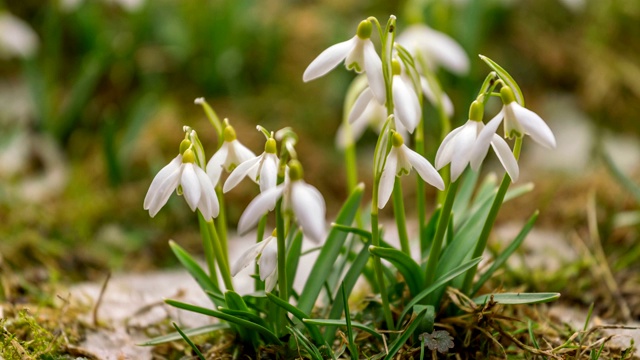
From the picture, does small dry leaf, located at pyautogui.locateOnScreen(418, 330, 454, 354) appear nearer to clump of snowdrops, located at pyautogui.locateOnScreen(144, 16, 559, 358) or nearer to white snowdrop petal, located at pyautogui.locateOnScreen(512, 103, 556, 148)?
clump of snowdrops, located at pyautogui.locateOnScreen(144, 16, 559, 358)

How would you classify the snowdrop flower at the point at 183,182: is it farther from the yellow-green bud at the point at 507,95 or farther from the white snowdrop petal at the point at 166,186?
the yellow-green bud at the point at 507,95

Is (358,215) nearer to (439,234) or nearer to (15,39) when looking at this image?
(439,234)

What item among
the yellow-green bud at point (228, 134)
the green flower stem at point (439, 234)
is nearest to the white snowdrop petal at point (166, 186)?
the yellow-green bud at point (228, 134)

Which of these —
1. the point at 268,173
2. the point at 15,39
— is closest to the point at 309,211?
the point at 268,173

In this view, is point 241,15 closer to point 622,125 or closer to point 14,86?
point 14,86

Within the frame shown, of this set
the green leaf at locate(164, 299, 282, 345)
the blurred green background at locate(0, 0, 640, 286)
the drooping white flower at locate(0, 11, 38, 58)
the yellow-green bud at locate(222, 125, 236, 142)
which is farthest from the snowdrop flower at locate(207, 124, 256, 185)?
the drooping white flower at locate(0, 11, 38, 58)
